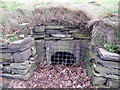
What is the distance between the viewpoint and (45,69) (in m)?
3.58

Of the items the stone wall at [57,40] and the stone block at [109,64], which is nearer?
the stone block at [109,64]

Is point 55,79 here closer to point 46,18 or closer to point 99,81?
point 99,81

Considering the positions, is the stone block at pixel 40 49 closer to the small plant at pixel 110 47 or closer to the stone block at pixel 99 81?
the stone block at pixel 99 81

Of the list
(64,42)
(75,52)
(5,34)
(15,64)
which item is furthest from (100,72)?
(5,34)

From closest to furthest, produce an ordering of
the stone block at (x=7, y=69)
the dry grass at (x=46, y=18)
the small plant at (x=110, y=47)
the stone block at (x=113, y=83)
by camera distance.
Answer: the stone block at (x=113, y=83)
the small plant at (x=110, y=47)
the stone block at (x=7, y=69)
the dry grass at (x=46, y=18)

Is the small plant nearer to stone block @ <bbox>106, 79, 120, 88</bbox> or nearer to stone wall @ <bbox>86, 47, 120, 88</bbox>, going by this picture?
stone wall @ <bbox>86, 47, 120, 88</bbox>

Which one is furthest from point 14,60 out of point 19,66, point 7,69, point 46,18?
point 46,18

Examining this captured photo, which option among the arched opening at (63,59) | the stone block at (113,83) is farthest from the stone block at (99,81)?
the arched opening at (63,59)

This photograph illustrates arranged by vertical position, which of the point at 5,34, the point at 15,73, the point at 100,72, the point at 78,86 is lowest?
the point at 78,86

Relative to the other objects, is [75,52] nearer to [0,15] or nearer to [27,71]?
[27,71]

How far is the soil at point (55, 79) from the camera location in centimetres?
274

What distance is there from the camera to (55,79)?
3043 millimetres

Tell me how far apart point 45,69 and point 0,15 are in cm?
237

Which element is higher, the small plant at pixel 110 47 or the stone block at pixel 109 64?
the small plant at pixel 110 47
